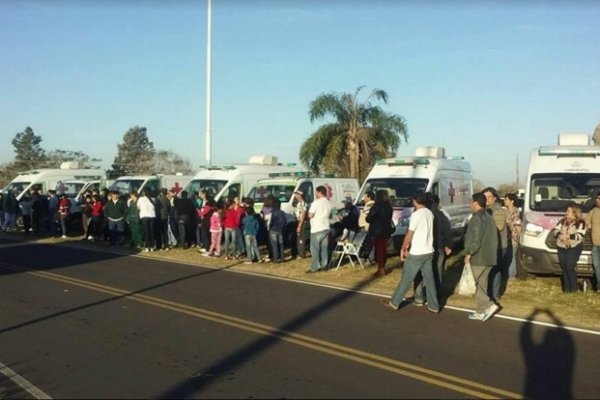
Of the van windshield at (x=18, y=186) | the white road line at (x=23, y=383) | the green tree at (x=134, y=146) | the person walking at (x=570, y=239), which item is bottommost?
the white road line at (x=23, y=383)

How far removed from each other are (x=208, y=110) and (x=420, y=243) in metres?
19.1

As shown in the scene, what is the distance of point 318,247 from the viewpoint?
46.4ft

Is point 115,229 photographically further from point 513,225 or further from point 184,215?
point 513,225

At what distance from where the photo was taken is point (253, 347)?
24.3ft

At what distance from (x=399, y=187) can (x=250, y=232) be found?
156 inches

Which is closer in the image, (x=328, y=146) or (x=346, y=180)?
(x=346, y=180)

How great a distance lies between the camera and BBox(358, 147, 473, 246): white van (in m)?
15.5

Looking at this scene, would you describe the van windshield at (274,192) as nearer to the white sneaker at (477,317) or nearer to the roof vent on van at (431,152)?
the roof vent on van at (431,152)

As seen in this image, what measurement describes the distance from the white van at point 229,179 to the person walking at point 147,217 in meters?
2.10

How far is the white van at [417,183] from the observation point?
15.5 m

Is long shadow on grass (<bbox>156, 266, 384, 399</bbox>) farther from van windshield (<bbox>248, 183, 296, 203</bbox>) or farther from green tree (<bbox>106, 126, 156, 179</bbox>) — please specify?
green tree (<bbox>106, 126, 156, 179</bbox>)

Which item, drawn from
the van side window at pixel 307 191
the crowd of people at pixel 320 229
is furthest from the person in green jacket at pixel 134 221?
the van side window at pixel 307 191

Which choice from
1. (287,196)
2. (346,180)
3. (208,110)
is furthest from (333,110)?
(287,196)

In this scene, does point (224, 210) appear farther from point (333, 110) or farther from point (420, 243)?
point (333, 110)
